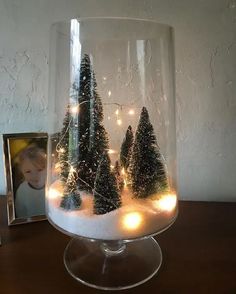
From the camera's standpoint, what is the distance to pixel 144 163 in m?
0.53

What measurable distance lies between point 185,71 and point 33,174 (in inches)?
17.1

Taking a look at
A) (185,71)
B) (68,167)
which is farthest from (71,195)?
(185,71)

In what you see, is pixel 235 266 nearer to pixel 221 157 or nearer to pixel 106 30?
pixel 221 157

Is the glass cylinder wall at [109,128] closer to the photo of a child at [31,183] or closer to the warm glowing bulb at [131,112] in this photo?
the warm glowing bulb at [131,112]

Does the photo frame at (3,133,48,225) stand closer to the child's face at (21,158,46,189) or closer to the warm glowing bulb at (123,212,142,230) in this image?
the child's face at (21,158,46,189)

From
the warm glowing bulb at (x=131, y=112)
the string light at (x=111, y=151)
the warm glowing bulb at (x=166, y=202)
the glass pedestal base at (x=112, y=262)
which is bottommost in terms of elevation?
the glass pedestal base at (x=112, y=262)

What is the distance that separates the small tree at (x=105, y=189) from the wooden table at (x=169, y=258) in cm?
15

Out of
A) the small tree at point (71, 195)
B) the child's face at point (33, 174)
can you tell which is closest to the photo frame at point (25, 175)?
the child's face at point (33, 174)

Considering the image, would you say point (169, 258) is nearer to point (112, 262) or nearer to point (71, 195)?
point (112, 262)

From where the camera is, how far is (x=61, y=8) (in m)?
0.71

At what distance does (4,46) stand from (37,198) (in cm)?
38

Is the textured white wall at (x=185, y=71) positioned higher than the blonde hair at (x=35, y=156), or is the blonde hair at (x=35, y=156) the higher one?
the textured white wall at (x=185, y=71)

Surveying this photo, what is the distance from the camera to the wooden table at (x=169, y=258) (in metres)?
0.52

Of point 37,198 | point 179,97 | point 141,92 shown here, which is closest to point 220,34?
point 179,97
